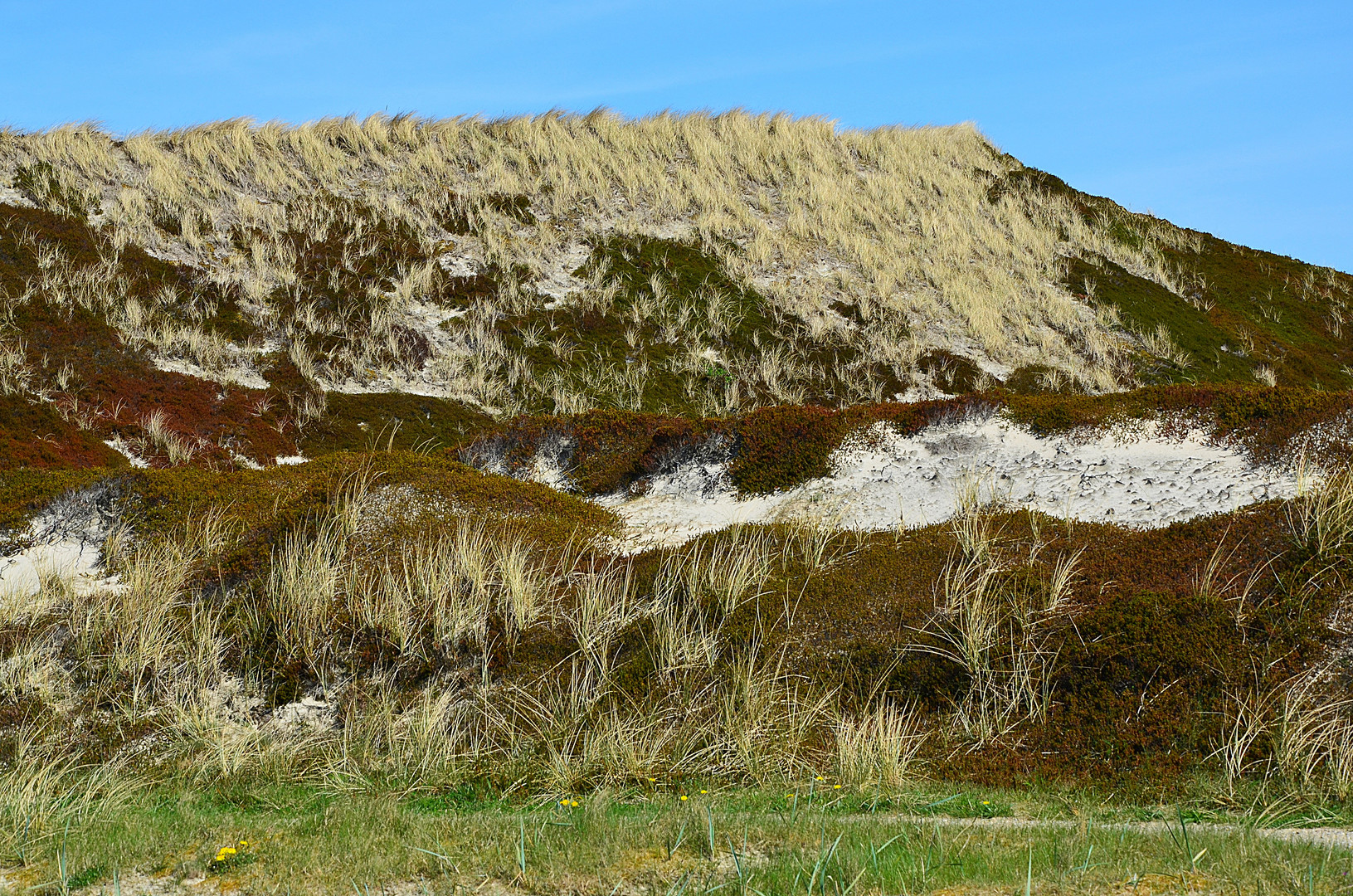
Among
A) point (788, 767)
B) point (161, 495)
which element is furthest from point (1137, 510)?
point (161, 495)

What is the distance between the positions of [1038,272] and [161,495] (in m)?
27.9

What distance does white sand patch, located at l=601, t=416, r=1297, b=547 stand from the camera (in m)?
12.2

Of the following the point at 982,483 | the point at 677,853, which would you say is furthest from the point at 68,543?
the point at 982,483

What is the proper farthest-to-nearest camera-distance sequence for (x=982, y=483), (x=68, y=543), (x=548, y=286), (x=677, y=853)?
(x=548, y=286) < (x=982, y=483) < (x=68, y=543) < (x=677, y=853)

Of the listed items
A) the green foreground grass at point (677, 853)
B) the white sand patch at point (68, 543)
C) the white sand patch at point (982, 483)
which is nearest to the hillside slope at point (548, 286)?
the white sand patch at point (68, 543)

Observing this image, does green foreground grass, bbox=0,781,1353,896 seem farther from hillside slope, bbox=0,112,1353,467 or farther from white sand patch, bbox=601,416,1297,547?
hillside slope, bbox=0,112,1353,467

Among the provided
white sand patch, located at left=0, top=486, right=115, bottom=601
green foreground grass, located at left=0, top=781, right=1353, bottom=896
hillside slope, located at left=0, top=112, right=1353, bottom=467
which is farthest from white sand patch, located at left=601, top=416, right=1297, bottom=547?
white sand patch, located at left=0, top=486, right=115, bottom=601

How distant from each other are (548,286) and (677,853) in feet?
73.1

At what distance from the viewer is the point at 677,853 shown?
536 centimetres

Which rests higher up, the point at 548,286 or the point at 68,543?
the point at 548,286

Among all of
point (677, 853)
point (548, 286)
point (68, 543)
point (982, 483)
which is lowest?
point (677, 853)

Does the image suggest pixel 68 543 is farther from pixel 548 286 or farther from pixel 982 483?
pixel 548 286

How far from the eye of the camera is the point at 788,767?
7.55 meters

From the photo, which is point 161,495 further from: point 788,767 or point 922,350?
point 922,350
